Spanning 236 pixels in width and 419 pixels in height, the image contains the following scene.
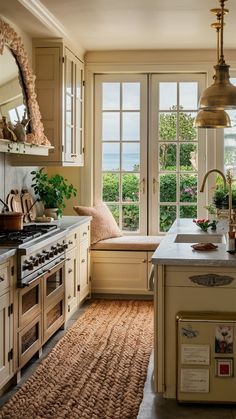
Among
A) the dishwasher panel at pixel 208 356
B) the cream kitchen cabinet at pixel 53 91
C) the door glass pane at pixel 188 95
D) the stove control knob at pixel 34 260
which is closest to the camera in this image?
the dishwasher panel at pixel 208 356

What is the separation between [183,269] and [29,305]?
119 centimetres

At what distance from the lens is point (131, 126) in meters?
6.85

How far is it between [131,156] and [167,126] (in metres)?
0.55

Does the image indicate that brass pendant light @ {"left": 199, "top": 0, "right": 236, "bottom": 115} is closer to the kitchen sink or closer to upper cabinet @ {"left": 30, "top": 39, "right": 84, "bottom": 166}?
the kitchen sink

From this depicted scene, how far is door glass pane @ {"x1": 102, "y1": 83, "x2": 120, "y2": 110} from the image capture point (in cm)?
684

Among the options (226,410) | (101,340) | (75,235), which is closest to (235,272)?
(226,410)

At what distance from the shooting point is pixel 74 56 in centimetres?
614

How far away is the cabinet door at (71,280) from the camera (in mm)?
5074

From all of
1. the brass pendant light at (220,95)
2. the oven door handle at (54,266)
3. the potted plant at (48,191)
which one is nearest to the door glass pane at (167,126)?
the potted plant at (48,191)

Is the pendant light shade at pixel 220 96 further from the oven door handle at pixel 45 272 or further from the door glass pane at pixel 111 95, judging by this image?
the door glass pane at pixel 111 95

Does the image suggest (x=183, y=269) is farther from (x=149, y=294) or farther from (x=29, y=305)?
(x=149, y=294)

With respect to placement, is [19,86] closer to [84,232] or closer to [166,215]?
[84,232]

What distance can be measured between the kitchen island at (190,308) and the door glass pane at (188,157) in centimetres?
350

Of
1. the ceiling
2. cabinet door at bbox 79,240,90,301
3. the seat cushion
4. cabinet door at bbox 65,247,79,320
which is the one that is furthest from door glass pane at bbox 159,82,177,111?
cabinet door at bbox 65,247,79,320
